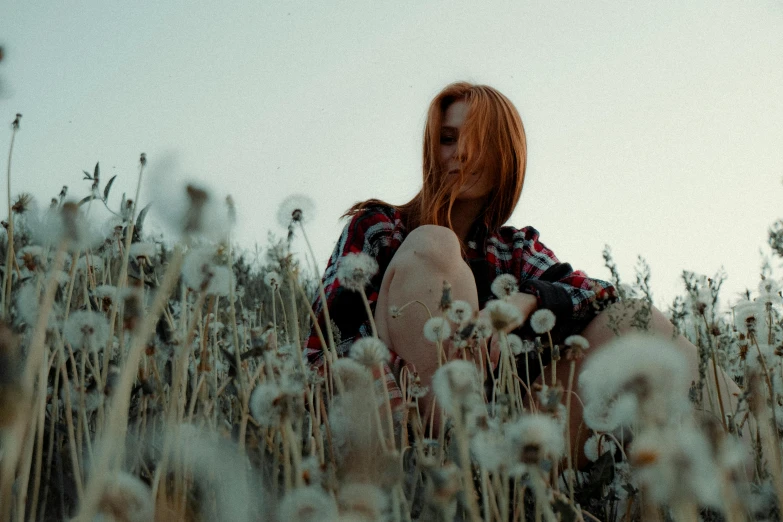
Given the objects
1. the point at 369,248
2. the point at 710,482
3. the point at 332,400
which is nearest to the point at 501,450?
the point at 710,482

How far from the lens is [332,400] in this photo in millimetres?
1648

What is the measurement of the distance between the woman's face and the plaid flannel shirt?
8.2 inches

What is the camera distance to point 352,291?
9.36 feet

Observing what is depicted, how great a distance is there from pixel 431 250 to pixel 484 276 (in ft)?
3.62

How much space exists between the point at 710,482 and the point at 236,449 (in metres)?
0.73

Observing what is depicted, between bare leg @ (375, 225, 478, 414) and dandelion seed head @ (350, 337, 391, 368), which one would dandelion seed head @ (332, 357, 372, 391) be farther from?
bare leg @ (375, 225, 478, 414)

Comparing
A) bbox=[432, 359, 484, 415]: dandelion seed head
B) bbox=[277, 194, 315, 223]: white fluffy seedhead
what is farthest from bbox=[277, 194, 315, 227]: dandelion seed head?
bbox=[432, 359, 484, 415]: dandelion seed head

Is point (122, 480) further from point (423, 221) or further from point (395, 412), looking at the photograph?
point (423, 221)

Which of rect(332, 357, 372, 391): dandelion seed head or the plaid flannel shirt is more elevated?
the plaid flannel shirt

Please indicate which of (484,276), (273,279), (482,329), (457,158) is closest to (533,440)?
(482,329)

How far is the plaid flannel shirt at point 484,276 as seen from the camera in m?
2.85

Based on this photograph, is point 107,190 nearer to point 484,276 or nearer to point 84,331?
point 84,331

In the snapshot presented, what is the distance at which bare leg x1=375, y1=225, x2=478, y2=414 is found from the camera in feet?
7.47

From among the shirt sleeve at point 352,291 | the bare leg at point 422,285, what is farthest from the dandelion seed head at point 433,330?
the shirt sleeve at point 352,291
